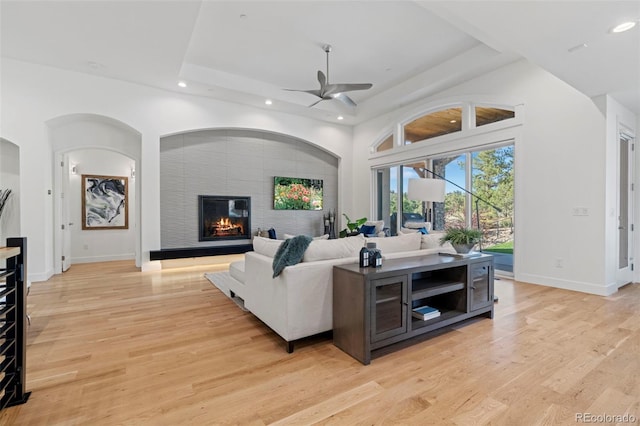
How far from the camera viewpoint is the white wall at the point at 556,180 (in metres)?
4.06

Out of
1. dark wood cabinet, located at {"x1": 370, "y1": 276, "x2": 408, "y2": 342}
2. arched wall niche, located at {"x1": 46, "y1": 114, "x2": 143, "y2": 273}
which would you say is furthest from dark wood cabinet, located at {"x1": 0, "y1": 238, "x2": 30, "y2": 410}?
arched wall niche, located at {"x1": 46, "y1": 114, "x2": 143, "y2": 273}

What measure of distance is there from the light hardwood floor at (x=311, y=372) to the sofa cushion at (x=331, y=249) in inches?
29.1

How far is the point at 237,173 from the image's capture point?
703 cm

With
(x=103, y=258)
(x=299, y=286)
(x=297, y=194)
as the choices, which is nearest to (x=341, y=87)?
(x=299, y=286)

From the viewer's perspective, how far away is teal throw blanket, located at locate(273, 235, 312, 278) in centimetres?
242

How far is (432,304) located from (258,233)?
4.88m

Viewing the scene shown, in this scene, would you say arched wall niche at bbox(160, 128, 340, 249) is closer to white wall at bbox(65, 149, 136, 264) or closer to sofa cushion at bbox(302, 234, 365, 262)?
white wall at bbox(65, 149, 136, 264)

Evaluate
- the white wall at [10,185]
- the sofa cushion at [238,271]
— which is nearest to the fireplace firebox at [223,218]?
the white wall at [10,185]

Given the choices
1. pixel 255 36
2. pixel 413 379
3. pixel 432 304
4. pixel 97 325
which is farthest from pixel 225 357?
pixel 255 36

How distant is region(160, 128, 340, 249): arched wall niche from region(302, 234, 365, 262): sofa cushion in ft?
15.4

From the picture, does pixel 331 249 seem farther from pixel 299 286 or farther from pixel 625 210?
pixel 625 210

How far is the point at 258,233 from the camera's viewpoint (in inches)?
283

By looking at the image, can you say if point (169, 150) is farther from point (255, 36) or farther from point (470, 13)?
point (470, 13)

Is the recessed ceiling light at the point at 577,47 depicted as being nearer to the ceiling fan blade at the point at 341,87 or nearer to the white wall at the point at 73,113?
the ceiling fan blade at the point at 341,87
